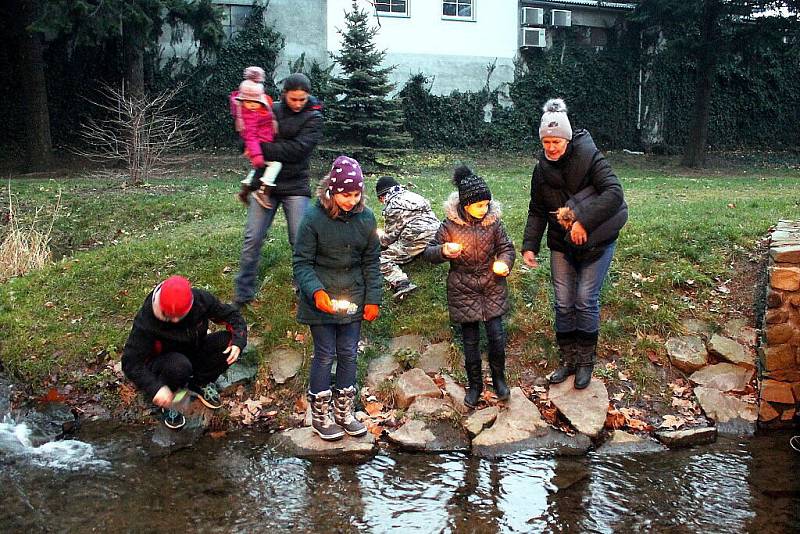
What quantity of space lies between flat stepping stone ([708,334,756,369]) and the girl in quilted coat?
215 centimetres

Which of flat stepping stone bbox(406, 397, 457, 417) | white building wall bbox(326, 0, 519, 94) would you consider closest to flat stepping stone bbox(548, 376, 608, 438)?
flat stepping stone bbox(406, 397, 457, 417)

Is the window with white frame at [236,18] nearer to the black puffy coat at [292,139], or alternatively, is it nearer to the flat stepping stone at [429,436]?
the black puffy coat at [292,139]

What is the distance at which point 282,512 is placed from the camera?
185 inches

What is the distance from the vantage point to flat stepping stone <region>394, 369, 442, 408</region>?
6207 mm

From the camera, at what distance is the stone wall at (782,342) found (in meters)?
6.10

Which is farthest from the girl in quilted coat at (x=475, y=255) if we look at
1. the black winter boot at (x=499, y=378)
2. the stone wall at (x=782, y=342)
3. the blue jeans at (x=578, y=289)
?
the stone wall at (x=782, y=342)

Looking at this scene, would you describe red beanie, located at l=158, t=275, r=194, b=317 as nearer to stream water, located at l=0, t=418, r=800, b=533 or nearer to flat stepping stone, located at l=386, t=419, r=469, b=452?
stream water, located at l=0, t=418, r=800, b=533

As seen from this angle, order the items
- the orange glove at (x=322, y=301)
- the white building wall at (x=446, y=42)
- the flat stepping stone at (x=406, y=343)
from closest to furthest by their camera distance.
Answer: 1. the orange glove at (x=322, y=301)
2. the flat stepping stone at (x=406, y=343)
3. the white building wall at (x=446, y=42)

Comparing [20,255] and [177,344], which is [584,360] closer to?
[177,344]

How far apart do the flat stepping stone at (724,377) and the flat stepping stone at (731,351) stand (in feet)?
0.17

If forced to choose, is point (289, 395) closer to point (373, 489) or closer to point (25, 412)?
point (373, 489)

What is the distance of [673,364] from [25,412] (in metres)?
5.60

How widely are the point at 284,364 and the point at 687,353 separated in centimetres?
357

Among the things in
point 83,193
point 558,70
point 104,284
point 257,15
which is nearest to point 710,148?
point 558,70
